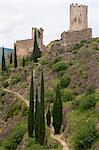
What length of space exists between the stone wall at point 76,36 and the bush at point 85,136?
121ft

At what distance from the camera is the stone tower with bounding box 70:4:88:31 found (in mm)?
83938

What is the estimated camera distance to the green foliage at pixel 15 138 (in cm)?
5221

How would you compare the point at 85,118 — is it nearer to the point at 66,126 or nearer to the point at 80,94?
the point at 66,126

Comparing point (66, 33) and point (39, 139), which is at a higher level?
point (66, 33)

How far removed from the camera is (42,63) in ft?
250

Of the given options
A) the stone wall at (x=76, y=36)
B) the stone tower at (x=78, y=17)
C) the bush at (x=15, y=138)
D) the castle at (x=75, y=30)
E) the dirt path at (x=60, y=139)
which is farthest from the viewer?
the stone tower at (x=78, y=17)

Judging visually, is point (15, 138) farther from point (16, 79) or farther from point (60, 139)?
point (16, 79)

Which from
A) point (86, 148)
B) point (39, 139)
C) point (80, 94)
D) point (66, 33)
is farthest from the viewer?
point (66, 33)

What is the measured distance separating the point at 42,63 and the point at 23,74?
414 centimetres

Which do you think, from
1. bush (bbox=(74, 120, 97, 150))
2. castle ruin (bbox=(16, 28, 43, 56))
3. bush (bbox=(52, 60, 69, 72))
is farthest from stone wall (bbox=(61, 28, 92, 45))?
bush (bbox=(74, 120, 97, 150))

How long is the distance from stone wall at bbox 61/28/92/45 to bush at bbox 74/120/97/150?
3676 cm

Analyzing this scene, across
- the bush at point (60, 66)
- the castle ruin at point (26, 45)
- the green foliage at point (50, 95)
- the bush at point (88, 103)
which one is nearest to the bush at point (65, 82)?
the green foliage at point (50, 95)

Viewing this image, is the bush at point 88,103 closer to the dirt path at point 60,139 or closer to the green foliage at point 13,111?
the dirt path at point 60,139

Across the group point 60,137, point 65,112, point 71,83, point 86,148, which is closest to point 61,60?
point 71,83
